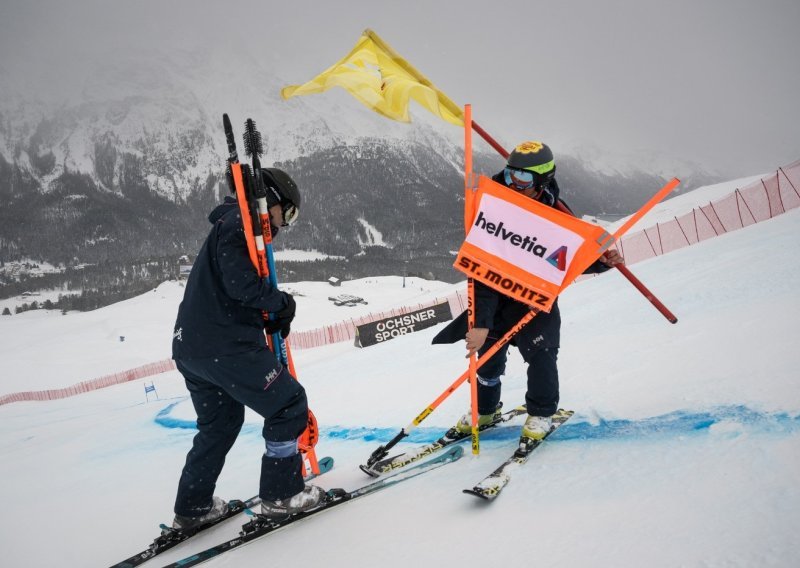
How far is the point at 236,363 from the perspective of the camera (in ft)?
8.28

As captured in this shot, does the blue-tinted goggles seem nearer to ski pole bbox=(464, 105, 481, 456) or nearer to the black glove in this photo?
ski pole bbox=(464, 105, 481, 456)

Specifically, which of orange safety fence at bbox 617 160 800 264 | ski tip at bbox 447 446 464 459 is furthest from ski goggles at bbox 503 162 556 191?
orange safety fence at bbox 617 160 800 264

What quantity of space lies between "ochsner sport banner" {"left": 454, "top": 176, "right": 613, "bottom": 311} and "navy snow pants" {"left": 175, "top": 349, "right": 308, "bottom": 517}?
1.32 metres

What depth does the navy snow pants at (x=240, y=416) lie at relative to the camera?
8.33ft

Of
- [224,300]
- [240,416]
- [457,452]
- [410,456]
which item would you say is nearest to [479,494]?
[457,452]

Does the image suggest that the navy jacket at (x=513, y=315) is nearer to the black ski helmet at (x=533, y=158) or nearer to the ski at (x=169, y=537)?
the black ski helmet at (x=533, y=158)

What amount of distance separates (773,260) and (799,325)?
2.90m

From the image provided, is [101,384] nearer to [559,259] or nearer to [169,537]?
[169,537]

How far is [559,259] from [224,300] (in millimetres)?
Answer: 2016

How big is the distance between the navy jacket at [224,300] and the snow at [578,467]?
3.77 feet

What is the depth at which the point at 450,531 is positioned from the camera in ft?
7.13

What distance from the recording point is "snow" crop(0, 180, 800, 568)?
186cm

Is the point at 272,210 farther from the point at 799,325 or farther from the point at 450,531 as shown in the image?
the point at 799,325

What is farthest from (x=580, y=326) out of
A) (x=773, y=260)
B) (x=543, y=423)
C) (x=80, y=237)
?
(x=80, y=237)
